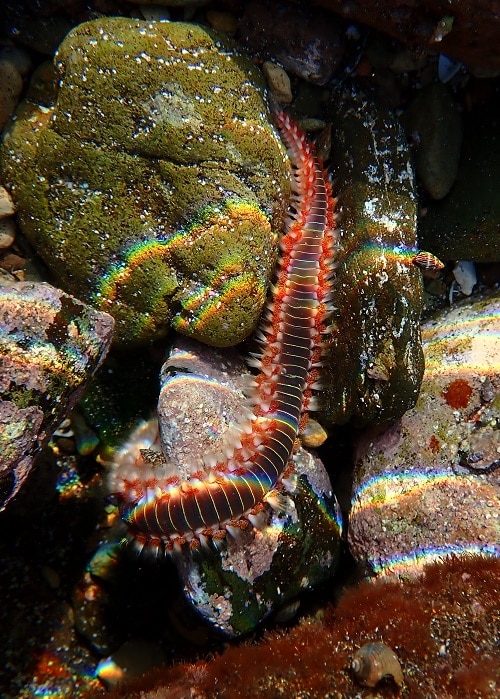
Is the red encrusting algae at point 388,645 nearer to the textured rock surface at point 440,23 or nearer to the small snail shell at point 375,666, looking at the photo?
the small snail shell at point 375,666

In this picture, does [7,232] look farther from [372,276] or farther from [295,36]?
[372,276]

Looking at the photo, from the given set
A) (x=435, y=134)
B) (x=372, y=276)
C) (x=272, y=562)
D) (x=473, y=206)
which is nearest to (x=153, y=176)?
(x=372, y=276)

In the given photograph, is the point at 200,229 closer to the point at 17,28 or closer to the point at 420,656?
the point at 17,28

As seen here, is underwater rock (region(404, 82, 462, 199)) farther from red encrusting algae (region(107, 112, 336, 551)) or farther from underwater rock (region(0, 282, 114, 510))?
underwater rock (region(0, 282, 114, 510))

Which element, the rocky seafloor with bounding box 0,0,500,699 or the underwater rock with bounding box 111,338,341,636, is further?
the underwater rock with bounding box 111,338,341,636

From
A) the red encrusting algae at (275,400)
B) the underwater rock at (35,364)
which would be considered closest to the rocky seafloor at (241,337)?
the underwater rock at (35,364)

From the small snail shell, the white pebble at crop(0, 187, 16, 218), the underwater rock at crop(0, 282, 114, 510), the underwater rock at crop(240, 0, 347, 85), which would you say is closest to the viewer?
the underwater rock at crop(0, 282, 114, 510)

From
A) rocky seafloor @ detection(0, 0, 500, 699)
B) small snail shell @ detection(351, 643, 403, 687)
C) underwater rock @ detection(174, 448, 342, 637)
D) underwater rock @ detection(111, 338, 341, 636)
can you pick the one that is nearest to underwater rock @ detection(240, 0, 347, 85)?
rocky seafloor @ detection(0, 0, 500, 699)
